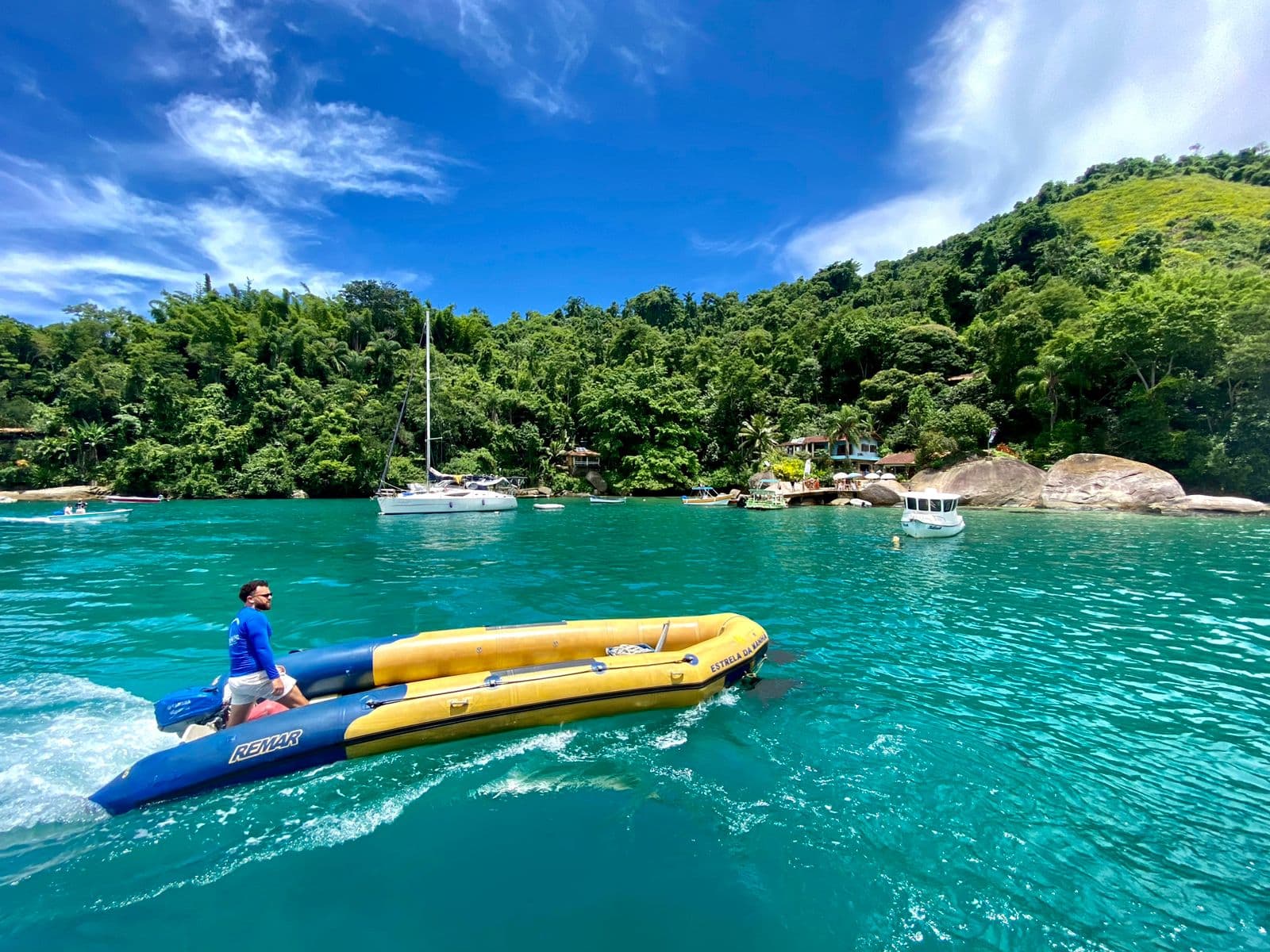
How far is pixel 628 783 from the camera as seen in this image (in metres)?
5.62

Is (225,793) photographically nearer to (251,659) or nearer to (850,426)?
(251,659)

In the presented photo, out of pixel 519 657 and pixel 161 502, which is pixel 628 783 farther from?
pixel 161 502

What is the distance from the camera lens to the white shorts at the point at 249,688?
5684mm

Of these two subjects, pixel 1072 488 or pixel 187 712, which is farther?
pixel 1072 488

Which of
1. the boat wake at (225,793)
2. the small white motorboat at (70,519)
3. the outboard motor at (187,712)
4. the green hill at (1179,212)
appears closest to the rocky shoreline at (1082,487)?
the green hill at (1179,212)

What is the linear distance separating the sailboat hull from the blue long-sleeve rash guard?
29605mm

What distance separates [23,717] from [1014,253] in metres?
84.0

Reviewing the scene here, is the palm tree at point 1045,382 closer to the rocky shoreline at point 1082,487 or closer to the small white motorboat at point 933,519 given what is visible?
the rocky shoreline at point 1082,487

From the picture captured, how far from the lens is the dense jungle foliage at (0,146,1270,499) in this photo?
114 feet

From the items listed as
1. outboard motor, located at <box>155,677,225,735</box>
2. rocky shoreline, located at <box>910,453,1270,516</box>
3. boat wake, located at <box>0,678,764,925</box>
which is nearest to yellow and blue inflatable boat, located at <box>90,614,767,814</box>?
outboard motor, located at <box>155,677,225,735</box>

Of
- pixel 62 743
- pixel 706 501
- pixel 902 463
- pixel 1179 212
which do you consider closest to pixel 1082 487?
pixel 902 463

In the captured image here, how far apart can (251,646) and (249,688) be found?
0.49 m

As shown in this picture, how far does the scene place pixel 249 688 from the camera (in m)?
5.74

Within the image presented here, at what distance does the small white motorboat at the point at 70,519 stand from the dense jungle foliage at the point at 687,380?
18203mm
